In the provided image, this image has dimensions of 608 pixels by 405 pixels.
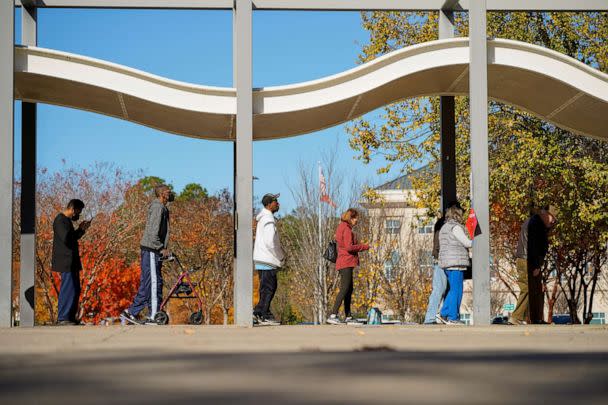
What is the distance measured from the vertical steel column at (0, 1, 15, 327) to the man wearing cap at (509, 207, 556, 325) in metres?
7.13

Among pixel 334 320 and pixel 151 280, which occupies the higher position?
pixel 151 280

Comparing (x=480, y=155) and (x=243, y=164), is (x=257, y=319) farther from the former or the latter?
(x=480, y=155)

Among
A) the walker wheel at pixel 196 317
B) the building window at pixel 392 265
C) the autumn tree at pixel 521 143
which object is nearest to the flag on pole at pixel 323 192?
the building window at pixel 392 265

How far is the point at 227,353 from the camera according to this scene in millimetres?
7512

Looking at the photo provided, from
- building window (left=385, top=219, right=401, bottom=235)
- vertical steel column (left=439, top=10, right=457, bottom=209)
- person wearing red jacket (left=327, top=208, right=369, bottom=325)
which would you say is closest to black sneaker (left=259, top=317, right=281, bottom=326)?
person wearing red jacket (left=327, top=208, right=369, bottom=325)

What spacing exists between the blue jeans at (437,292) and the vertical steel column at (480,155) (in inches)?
37.1

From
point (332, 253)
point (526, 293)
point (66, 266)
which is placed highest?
point (332, 253)

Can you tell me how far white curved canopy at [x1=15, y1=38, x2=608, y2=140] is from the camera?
1334 centimetres

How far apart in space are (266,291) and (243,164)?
76.5 inches

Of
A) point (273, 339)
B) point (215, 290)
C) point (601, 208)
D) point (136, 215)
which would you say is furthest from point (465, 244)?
point (215, 290)

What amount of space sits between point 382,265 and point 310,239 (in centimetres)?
358

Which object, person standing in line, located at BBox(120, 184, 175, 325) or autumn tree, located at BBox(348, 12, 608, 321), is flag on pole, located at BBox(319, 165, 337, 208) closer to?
autumn tree, located at BBox(348, 12, 608, 321)

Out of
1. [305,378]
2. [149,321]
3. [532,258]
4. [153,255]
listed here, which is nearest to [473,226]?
[532,258]

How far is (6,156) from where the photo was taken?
12570mm
